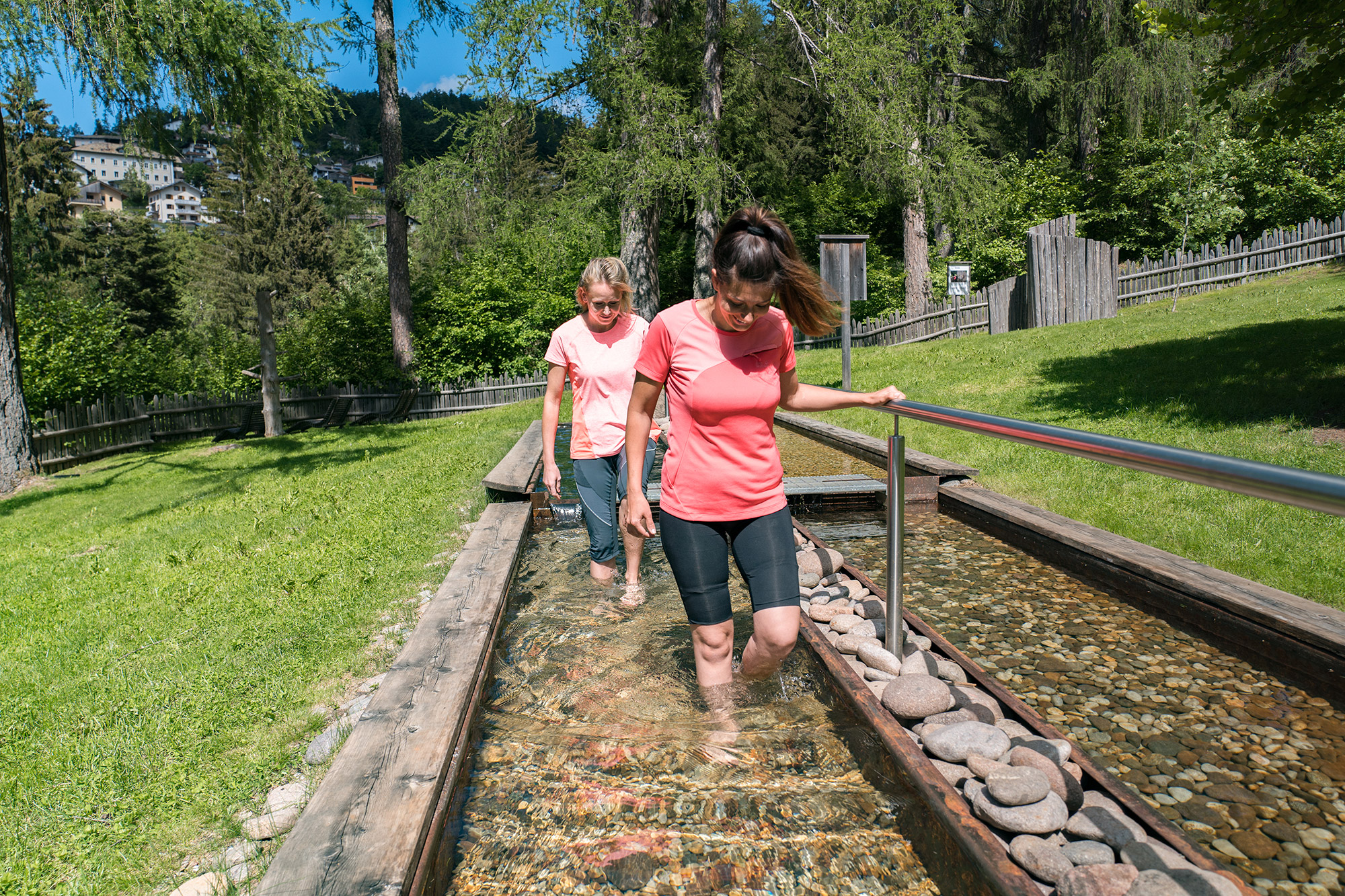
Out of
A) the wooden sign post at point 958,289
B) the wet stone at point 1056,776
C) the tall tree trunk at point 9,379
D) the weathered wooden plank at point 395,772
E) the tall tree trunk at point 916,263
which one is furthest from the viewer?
the tall tree trunk at point 916,263

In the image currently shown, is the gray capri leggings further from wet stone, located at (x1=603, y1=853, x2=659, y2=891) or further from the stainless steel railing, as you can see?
wet stone, located at (x1=603, y1=853, x2=659, y2=891)

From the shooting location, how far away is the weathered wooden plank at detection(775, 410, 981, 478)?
672 centimetres

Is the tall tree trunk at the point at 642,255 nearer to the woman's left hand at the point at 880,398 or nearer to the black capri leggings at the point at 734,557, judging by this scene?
the woman's left hand at the point at 880,398

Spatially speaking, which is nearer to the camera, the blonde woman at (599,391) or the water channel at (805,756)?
the water channel at (805,756)

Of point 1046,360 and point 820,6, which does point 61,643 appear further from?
point 820,6

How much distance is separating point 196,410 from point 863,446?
602 inches

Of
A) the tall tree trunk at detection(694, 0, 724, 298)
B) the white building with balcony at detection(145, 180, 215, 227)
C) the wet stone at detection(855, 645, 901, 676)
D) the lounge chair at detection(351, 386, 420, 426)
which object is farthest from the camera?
the white building with balcony at detection(145, 180, 215, 227)

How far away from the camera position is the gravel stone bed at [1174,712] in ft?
8.18

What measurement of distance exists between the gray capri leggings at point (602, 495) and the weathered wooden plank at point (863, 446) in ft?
9.72

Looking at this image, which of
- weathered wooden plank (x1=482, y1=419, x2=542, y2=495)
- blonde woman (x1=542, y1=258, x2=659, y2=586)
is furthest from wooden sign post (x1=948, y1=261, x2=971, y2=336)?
blonde woman (x1=542, y1=258, x2=659, y2=586)

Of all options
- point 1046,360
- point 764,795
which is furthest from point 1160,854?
point 1046,360

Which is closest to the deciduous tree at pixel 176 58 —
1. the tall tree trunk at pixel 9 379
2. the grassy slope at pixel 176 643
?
the tall tree trunk at pixel 9 379

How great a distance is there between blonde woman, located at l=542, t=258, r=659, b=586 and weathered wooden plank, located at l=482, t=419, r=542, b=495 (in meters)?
1.84

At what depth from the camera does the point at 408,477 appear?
29.1ft
